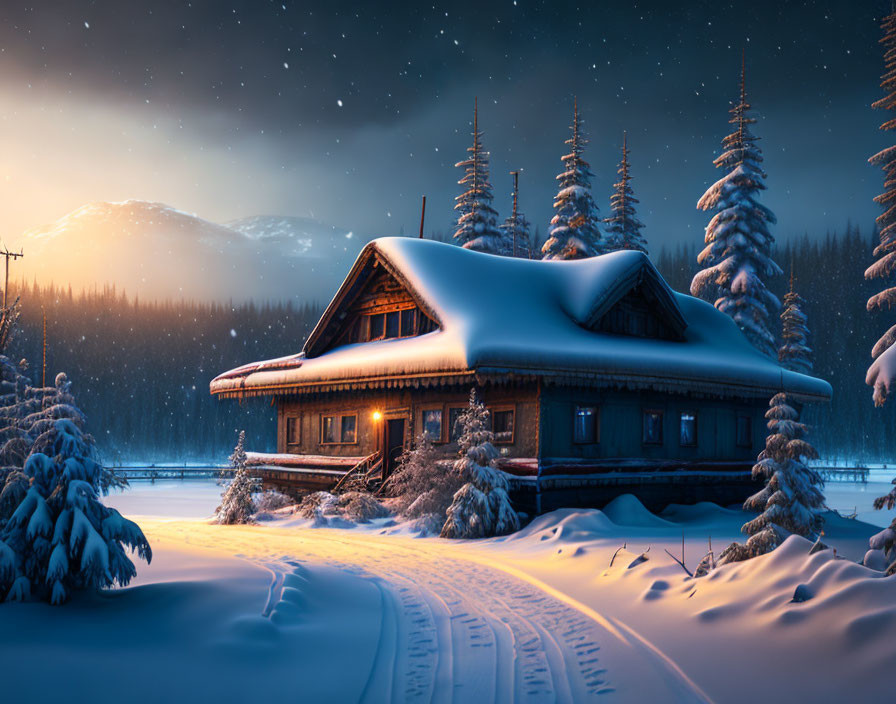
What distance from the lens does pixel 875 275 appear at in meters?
20.1

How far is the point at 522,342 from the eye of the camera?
19.3 metres

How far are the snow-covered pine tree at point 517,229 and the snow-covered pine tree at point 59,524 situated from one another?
1908 inches

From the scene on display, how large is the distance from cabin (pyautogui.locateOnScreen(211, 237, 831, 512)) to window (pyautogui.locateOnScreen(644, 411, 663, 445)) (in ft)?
0.17

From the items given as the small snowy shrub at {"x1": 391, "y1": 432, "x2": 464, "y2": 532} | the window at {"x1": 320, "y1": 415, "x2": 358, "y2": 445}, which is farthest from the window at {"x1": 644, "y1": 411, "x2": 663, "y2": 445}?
the window at {"x1": 320, "y1": 415, "x2": 358, "y2": 445}

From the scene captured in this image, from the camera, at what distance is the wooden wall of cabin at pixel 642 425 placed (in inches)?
816

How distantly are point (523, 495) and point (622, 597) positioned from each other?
33.0 ft

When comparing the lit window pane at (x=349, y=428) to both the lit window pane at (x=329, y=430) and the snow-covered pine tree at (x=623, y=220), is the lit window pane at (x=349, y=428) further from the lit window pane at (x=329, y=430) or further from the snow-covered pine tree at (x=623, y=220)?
the snow-covered pine tree at (x=623, y=220)

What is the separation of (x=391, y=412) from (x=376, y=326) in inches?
149

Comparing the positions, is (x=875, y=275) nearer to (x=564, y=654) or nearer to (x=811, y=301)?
(x=564, y=654)

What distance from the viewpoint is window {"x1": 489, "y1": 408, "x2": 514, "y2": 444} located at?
68.8 feet

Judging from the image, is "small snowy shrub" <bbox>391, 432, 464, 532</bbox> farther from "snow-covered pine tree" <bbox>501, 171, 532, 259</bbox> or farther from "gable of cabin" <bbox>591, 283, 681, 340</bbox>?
"snow-covered pine tree" <bbox>501, 171, 532, 259</bbox>

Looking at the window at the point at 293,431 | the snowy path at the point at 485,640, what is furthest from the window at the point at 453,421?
the window at the point at 293,431

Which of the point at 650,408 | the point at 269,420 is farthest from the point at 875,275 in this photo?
the point at 269,420

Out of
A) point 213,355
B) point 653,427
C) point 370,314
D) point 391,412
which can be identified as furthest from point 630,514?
point 213,355
